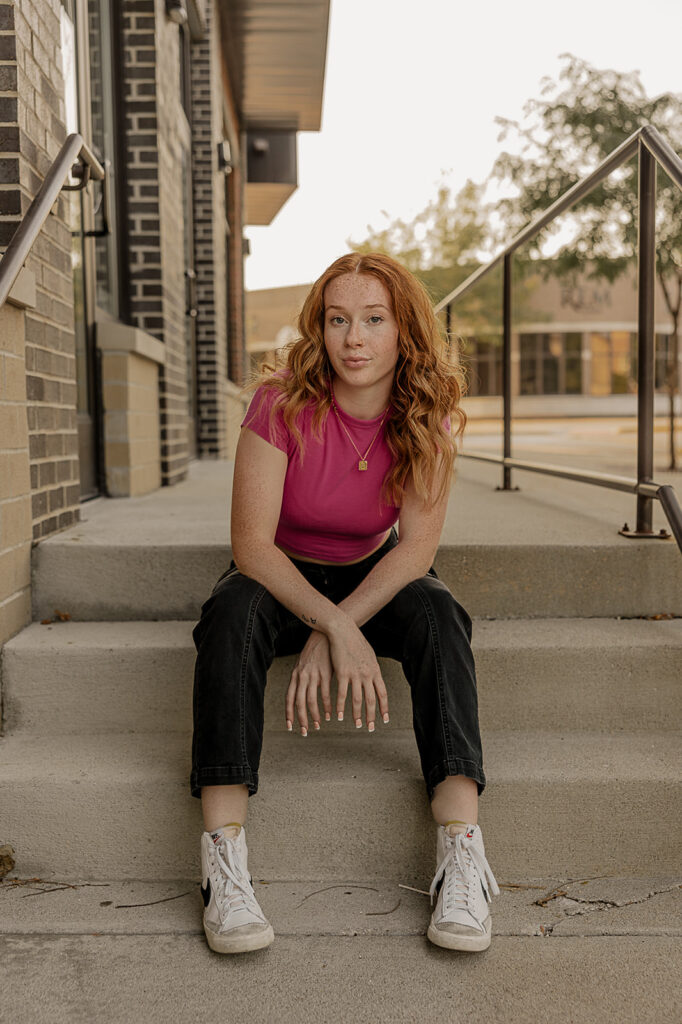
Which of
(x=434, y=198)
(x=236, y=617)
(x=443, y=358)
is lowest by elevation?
(x=236, y=617)

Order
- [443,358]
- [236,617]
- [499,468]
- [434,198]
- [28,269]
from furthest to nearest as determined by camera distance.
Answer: [434,198] < [499,468] < [28,269] < [443,358] < [236,617]

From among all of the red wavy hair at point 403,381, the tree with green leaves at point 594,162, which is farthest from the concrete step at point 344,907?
the tree with green leaves at point 594,162

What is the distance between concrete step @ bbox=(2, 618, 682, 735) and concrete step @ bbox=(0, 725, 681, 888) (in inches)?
11.0

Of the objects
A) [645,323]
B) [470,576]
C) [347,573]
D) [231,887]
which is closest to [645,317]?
[645,323]

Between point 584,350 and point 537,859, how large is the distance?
111 ft

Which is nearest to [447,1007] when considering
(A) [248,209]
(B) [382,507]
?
(B) [382,507]

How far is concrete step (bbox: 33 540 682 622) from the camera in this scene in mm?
2533

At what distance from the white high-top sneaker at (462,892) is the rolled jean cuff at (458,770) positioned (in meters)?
0.09

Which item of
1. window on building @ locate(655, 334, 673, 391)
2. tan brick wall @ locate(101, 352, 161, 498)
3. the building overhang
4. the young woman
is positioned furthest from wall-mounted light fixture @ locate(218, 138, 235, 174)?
the young woman

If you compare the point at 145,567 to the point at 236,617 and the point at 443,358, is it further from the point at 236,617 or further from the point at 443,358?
the point at 443,358

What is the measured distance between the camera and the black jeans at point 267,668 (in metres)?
1.80

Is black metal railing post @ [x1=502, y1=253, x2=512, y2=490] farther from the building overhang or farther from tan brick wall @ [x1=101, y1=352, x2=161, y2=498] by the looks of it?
the building overhang

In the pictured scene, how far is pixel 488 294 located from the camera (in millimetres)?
23719

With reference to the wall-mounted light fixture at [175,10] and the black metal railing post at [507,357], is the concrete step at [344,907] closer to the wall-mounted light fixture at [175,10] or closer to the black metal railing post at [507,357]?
the black metal railing post at [507,357]
